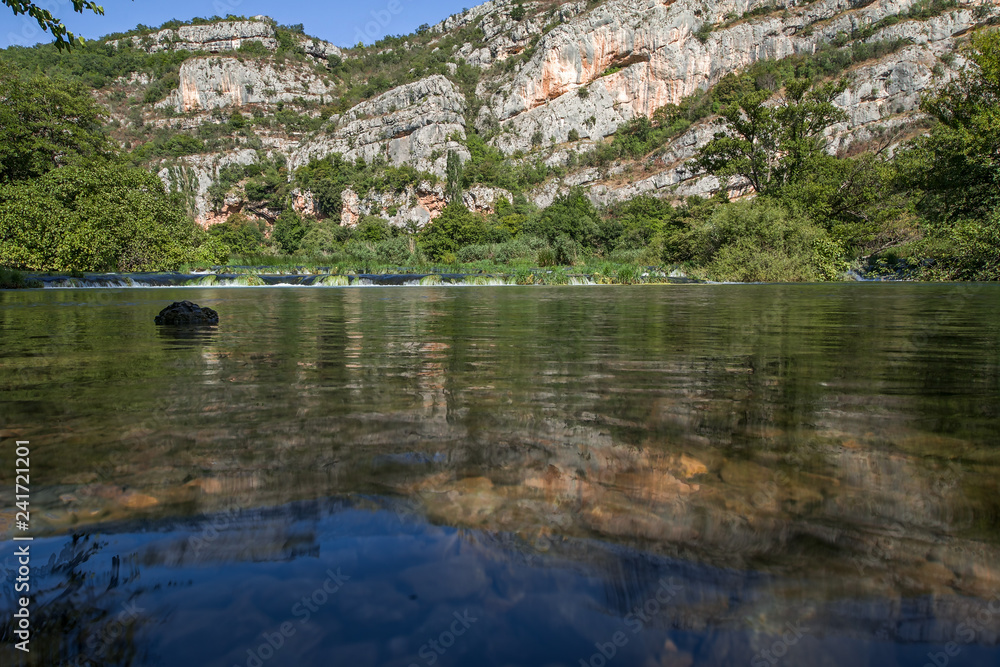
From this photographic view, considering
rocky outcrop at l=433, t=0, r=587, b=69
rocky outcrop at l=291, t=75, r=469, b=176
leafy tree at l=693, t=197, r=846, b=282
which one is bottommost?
leafy tree at l=693, t=197, r=846, b=282

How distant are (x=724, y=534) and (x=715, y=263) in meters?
32.0

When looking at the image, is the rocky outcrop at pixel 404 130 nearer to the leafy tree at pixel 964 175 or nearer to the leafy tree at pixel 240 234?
the leafy tree at pixel 240 234

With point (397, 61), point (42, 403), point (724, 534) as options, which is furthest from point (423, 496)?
point (397, 61)

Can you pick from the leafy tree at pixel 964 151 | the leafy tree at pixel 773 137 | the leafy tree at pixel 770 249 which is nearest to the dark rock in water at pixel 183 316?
the leafy tree at pixel 964 151

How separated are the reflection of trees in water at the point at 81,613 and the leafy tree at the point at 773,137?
134 feet

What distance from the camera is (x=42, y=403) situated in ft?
9.75

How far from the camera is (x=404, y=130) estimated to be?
91438mm

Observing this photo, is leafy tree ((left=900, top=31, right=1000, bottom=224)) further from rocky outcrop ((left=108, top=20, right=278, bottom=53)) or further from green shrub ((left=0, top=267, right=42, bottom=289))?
rocky outcrop ((left=108, top=20, right=278, bottom=53))

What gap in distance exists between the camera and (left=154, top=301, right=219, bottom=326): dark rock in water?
7.64 m

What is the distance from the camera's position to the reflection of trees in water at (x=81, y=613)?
1.04 meters

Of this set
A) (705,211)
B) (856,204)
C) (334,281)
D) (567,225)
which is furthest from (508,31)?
(334,281)

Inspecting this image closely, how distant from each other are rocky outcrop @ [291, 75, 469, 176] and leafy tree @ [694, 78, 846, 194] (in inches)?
2209

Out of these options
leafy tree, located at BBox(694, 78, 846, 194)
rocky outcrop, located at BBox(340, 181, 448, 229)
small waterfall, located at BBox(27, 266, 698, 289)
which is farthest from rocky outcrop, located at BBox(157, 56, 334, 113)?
leafy tree, located at BBox(694, 78, 846, 194)

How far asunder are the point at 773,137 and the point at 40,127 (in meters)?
47.2
